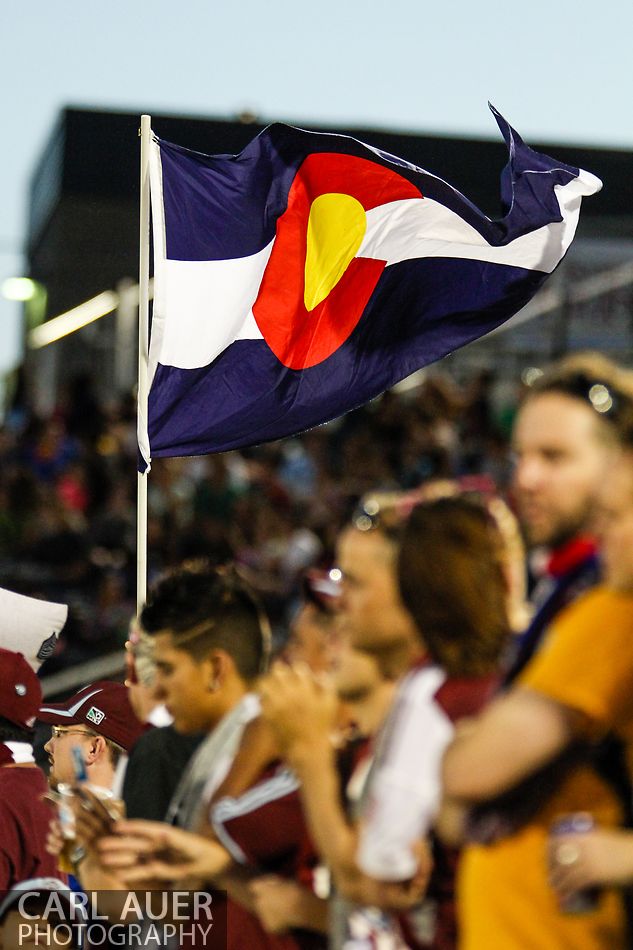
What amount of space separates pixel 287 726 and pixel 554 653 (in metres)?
0.75

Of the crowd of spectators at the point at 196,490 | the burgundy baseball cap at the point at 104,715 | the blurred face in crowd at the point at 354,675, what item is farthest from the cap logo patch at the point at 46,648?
the crowd of spectators at the point at 196,490

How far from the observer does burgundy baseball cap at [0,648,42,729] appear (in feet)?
18.4

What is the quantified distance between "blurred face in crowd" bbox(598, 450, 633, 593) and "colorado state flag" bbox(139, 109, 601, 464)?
3750 millimetres

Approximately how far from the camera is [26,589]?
12828 millimetres

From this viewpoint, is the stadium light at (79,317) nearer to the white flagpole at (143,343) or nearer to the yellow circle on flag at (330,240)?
the yellow circle on flag at (330,240)

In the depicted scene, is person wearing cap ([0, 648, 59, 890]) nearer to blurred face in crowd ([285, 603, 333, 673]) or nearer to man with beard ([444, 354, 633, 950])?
blurred face in crowd ([285, 603, 333, 673])

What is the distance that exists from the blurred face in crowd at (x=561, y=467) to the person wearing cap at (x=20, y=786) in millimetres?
2623

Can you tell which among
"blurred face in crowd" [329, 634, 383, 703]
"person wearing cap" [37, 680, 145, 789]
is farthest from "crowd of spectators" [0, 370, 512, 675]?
"blurred face in crowd" [329, 634, 383, 703]

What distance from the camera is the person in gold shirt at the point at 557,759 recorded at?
268 cm

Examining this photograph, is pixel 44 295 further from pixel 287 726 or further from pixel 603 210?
pixel 287 726

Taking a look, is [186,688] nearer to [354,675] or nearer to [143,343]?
[354,675]

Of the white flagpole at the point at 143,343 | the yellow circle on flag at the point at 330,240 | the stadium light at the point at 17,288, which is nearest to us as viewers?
the white flagpole at the point at 143,343

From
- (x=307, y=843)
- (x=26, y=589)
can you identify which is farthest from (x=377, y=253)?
(x=26, y=589)

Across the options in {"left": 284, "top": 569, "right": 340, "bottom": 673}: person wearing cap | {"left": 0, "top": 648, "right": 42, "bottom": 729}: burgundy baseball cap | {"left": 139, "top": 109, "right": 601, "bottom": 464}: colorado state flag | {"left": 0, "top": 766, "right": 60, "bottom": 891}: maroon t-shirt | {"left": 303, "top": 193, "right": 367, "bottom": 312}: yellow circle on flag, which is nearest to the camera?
{"left": 284, "top": 569, "right": 340, "bottom": 673}: person wearing cap
